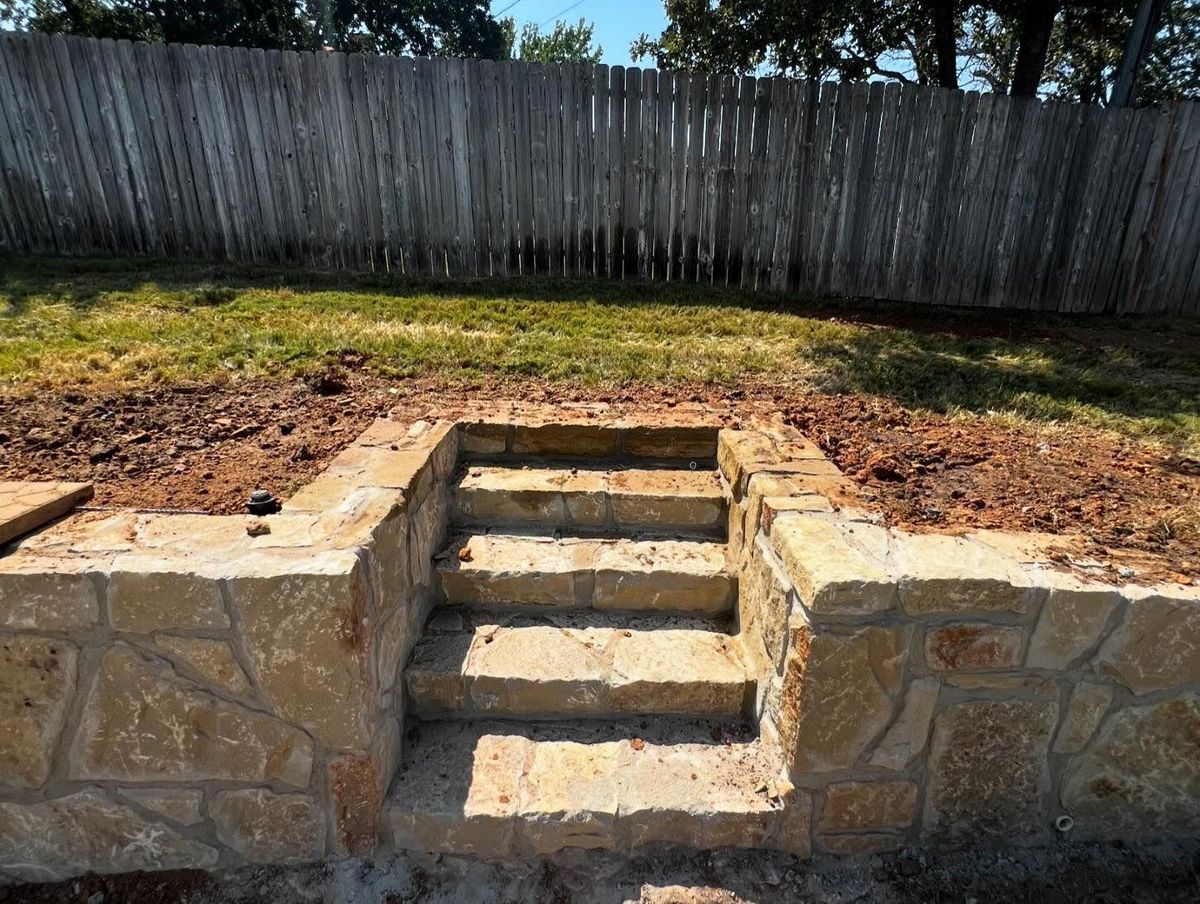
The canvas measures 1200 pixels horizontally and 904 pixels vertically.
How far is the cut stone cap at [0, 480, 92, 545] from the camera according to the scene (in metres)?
1.79

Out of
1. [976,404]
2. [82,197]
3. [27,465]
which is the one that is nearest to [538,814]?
[27,465]

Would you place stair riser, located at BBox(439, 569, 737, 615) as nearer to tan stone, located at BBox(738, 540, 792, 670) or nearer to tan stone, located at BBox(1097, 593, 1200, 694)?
tan stone, located at BBox(738, 540, 792, 670)

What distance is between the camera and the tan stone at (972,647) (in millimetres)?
1776

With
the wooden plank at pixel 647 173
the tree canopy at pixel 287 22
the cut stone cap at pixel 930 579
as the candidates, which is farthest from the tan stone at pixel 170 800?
the tree canopy at pixel 287 22

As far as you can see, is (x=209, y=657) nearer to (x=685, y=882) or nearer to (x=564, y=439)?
(x=685, y=882)

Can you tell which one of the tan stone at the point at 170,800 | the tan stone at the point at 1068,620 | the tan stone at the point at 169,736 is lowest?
the tan stone at the point at 170,800

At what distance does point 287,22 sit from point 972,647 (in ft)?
72.6

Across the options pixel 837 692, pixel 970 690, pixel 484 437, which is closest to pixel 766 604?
pixel 837 692

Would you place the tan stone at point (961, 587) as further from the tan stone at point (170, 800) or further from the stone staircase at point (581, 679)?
the tan stone at point (170, 800)

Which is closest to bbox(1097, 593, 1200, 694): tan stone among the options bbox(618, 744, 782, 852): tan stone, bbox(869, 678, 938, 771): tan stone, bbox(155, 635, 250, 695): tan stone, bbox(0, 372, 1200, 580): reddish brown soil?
bbox(0, 372, 1200, 580): reddish brown soil

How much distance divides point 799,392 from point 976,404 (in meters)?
0.98

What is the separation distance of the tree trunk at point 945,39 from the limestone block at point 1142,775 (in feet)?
30.7

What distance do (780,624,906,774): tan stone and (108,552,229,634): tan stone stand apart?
1.57m

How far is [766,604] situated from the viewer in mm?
2090
